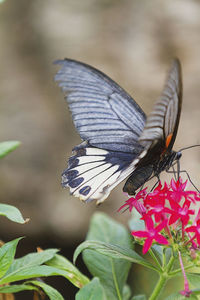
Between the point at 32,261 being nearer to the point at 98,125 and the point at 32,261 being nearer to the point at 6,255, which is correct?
the point at 6,255

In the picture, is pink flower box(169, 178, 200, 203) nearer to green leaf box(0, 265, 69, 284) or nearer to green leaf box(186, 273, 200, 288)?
green leaf box(186, 273, 200, 288)

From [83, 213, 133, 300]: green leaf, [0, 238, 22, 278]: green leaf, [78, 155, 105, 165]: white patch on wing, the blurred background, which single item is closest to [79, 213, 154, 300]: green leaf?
[83, 213, 133, 300]: green leaf

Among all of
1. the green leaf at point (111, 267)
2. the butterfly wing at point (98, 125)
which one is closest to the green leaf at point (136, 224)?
the green leaf at point (111, 267)

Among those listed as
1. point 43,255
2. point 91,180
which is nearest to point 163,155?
point 91,180

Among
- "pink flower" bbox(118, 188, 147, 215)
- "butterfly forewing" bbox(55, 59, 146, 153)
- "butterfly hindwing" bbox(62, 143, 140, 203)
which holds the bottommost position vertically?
"pink flower" bbox(118, 188, 147, 215)

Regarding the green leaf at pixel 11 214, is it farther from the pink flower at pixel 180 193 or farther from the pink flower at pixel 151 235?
the pink flower at pixel 180 193
